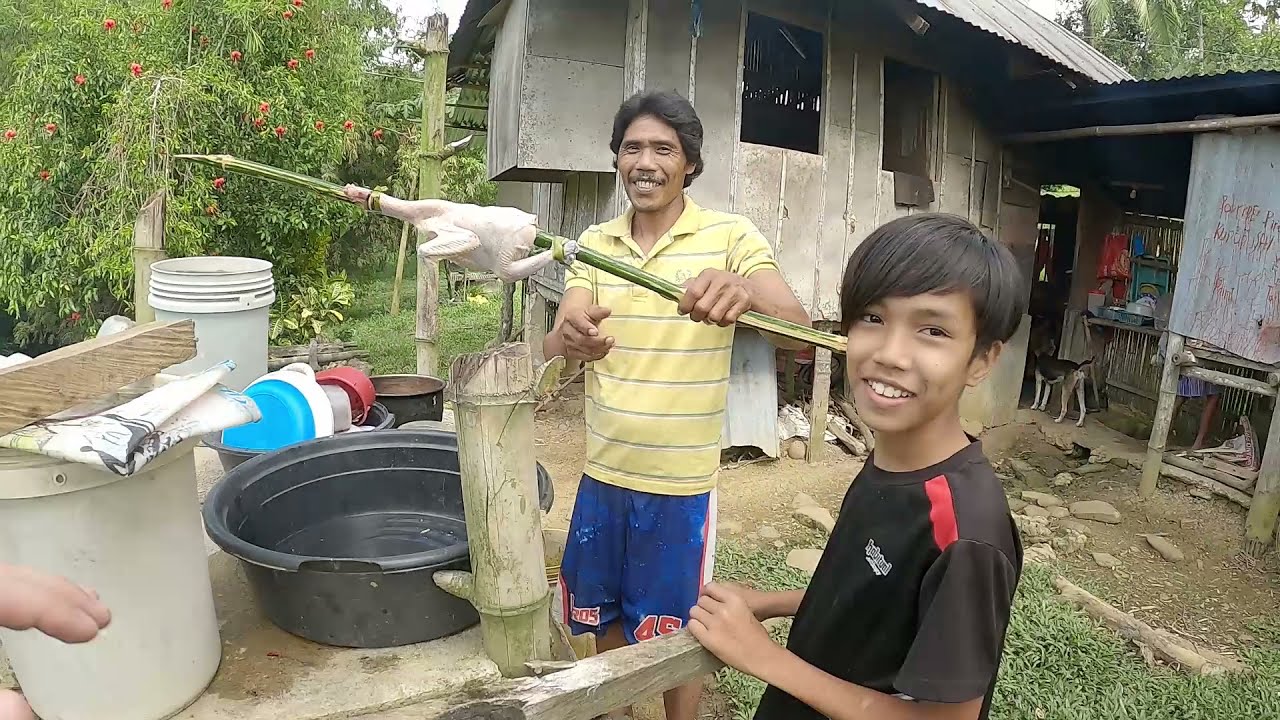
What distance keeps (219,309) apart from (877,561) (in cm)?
315

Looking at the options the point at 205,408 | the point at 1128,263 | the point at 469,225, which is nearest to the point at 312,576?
the point at 205,408

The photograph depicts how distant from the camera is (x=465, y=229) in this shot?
167 cm

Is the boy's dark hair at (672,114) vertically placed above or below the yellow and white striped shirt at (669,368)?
above

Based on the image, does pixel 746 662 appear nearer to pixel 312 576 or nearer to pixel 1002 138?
pixel 312 576

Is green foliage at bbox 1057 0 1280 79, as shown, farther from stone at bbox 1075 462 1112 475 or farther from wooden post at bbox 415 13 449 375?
wooden post at bbox 415 13 449 375

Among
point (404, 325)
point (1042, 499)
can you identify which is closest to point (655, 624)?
point (1042, 499)

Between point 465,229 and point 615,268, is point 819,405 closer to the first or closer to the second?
point 615,268

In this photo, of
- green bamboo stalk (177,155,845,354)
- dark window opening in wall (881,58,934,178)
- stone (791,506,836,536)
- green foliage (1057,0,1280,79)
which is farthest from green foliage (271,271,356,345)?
green foliage (1057,0,1280,79)

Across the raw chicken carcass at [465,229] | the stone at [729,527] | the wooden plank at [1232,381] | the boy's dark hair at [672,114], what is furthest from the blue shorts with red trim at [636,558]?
the wooden plank at [1232,381]

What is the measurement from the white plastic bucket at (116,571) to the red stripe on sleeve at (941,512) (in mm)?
1244

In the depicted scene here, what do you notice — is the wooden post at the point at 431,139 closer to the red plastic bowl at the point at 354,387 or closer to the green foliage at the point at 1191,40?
the red plastic bowl at the point at 354,387

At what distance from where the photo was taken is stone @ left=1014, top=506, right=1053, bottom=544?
5516 millimetres

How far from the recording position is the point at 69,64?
7.36 metres

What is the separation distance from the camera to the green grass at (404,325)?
10.1 meters
